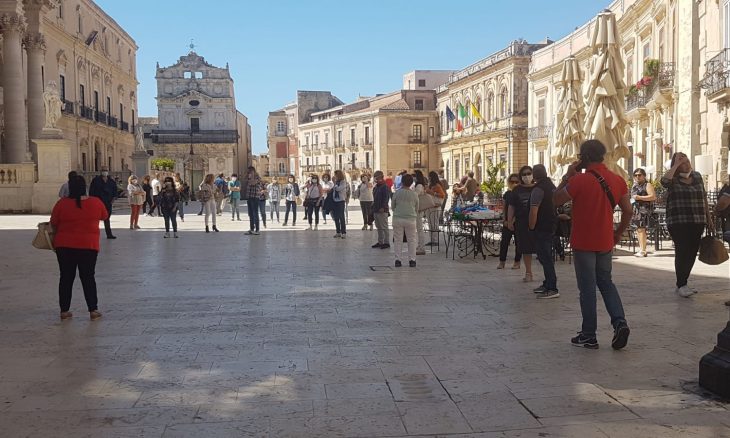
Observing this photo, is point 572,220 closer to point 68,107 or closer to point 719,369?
point 719,369

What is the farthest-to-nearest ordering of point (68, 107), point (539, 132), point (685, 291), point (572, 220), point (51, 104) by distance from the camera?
point (539, 132) < point (68, 107) < point (51, 104) < point (685, 291) < point (572, 220)

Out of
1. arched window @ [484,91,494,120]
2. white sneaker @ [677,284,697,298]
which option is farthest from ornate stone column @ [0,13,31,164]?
arched window @ [484,91,494,120]

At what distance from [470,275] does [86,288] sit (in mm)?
4930

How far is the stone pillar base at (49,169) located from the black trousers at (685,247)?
22205mm

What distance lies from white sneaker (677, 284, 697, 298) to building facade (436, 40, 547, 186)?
37.7 m

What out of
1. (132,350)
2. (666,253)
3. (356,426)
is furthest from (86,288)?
(666,253)

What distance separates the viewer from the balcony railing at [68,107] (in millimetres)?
37875

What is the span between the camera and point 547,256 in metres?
7.70

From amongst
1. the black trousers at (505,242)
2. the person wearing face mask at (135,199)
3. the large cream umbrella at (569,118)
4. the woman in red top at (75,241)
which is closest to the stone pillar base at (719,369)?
the woman in red top at (75,241)

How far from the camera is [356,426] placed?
378 centimetres

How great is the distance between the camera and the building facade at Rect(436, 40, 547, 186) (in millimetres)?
47656

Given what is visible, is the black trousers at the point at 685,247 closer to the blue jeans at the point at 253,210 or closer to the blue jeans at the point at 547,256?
the blue jeans at the point at 547,256

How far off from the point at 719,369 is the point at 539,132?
38.7 meters

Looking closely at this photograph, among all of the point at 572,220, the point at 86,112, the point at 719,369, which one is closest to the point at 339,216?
the point at 572,220
